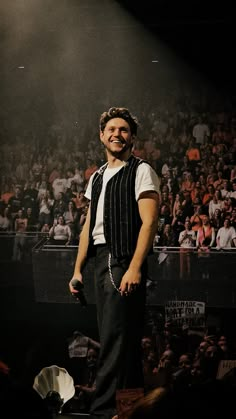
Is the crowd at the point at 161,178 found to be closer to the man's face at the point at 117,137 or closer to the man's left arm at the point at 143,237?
the man's face at the point at 117,137

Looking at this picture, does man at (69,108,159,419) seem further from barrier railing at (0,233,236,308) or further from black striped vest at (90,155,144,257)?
barrier railing at (0,233,236,308)

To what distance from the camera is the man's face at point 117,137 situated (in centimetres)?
331

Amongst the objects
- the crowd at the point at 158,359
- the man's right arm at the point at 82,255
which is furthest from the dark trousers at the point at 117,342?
the crowd at the point at 158,359

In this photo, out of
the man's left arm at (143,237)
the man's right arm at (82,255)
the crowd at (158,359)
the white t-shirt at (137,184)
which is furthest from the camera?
the crowd at (158,359)

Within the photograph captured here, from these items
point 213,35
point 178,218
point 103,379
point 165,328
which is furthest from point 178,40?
point 103,379

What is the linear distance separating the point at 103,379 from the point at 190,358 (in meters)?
1.38

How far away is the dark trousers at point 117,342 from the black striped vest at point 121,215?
0.23 ft

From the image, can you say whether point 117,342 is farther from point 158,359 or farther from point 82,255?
point 158,359

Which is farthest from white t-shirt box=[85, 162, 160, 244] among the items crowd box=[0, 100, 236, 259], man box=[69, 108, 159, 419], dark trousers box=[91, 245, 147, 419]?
crowd box=[0, 100, 236, 259]

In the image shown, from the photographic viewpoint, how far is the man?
303cm

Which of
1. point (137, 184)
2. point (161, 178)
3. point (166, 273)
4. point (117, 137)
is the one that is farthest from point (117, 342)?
point (161, 178)

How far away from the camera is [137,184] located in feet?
10.4

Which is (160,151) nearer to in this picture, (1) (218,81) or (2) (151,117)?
(2) (151,117)

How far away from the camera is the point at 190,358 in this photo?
432 centimetres
